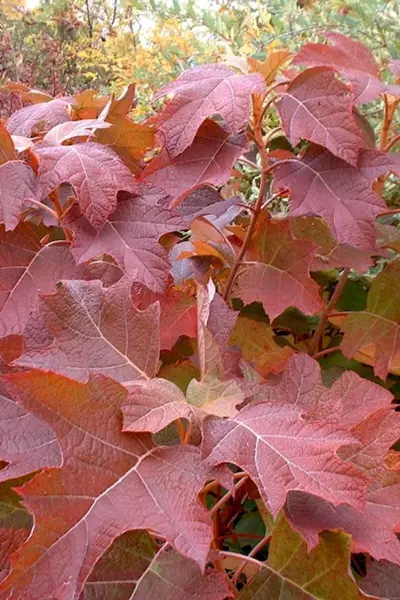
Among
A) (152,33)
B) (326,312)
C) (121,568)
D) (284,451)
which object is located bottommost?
(152,33)

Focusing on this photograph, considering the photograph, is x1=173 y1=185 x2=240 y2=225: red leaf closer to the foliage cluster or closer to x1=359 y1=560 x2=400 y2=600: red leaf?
the foliage cluster

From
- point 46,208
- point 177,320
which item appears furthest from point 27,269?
point 177,320

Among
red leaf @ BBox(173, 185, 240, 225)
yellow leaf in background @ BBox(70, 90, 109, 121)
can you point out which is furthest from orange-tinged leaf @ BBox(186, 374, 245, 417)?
yellow leaf in background @ BBox(70, 90, 109, 121)

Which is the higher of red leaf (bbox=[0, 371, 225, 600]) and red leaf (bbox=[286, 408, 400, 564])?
red leaf (bbox=[0, 371, 225, 600])

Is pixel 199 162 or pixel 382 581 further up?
pixel 199 162

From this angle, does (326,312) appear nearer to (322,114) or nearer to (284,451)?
(322,114)

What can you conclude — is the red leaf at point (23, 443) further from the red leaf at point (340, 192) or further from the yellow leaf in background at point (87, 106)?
the yellow leaf in background at point (87, 106)

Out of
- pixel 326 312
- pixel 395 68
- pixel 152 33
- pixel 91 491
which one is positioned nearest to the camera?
pixel 91 491

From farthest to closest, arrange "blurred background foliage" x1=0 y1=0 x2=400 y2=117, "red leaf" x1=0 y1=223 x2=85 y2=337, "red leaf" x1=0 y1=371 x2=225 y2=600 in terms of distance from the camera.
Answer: "blurred background foliage" x1=0 y1=0 x2=400 y2=117, "red leaf" x1=0 y1=223 x2=85 y2=337, "red leaf" x1=0 y1=371 x2=225 y2=600
